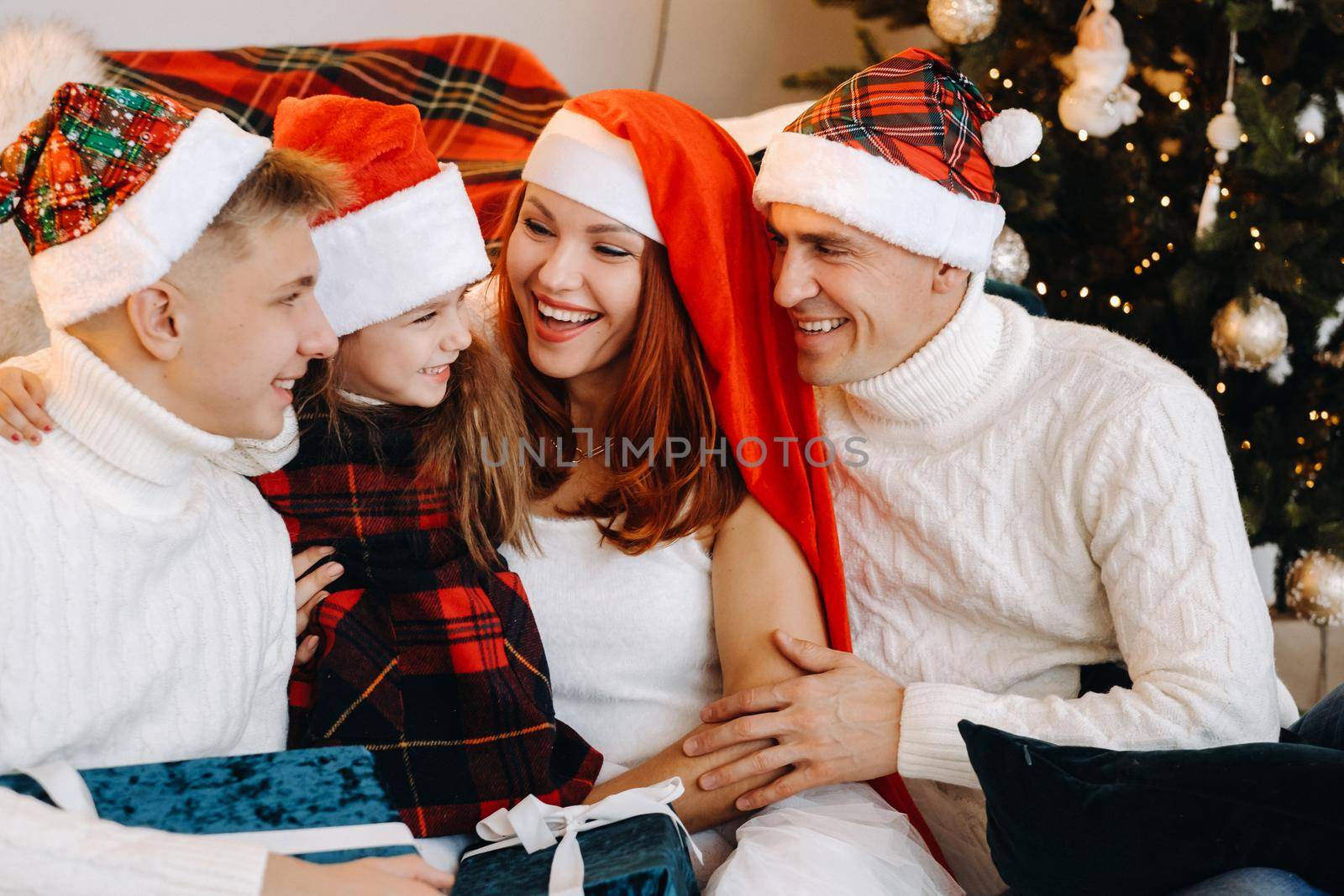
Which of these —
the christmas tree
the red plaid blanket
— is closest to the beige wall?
the red plaid blanket

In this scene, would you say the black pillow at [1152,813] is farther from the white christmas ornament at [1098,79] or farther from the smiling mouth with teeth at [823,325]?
the white christmas ornament at [1098,79]

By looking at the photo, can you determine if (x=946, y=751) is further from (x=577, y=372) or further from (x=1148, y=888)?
(x=577, y=372)

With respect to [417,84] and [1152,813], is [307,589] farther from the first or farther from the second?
[417,84]

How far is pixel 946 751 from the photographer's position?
1.61 metres

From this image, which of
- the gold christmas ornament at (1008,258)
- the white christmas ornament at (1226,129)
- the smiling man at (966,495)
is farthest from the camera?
the gold christmas ornament at (1008,258)

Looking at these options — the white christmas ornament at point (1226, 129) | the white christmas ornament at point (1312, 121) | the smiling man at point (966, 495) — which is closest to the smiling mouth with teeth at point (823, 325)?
the smiling man at point (966, 495)

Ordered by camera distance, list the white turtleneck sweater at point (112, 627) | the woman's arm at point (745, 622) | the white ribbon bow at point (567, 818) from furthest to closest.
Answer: the woman's arm at point (745, 622)
the white ribbon bow at point (567, 818)
the white turtleneck sweater at point (112, 627)

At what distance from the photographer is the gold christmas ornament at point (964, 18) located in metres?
2.55

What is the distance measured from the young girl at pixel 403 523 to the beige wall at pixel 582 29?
1.47 meters

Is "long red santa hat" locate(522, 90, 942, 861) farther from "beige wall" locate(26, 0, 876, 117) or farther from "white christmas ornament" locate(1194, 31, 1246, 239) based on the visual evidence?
"beige wall" locate(26, 0, 876, 117)

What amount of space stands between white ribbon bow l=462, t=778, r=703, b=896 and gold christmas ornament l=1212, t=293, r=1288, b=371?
1629 millimetres

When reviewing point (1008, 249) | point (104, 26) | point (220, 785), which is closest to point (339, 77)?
point (104, 26)

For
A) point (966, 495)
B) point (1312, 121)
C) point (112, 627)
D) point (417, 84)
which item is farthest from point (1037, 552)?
point (417, 84)

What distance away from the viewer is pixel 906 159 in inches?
66.7
